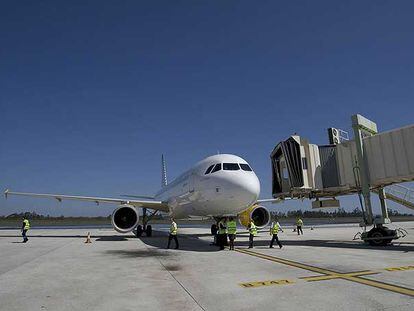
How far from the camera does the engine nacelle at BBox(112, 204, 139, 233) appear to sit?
21359mm

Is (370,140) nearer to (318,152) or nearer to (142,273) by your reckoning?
(318,152)

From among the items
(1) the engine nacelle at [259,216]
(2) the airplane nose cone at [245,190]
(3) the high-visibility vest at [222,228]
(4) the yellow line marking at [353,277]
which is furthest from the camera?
(1) the engine nacelle at [259,216]

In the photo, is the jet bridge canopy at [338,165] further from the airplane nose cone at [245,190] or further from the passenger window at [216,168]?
the passenger window at [216,168]

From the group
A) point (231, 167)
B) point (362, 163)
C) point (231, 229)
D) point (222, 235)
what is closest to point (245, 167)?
point (231, 167)

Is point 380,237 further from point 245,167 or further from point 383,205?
point 245,167

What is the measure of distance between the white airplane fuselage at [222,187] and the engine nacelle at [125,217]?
4127 mm

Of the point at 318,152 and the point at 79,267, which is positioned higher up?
the point at 318,152

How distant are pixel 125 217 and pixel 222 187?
8.93 m

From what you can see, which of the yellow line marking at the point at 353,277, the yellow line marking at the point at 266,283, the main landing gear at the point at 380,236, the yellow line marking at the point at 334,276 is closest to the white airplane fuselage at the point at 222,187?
the yellow line marking at the point at 353,277

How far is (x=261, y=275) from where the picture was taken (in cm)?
863

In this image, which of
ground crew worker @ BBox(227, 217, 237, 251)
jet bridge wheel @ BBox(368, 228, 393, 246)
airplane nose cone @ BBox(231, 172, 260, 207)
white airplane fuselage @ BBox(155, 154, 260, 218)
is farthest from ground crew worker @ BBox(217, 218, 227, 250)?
jet bridge wheel @ BBox(368, 228, 393, 246)

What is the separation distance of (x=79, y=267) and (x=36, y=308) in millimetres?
4961

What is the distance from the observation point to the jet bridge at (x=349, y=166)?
1480 centimetres

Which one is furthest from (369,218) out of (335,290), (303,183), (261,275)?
(335,290)
